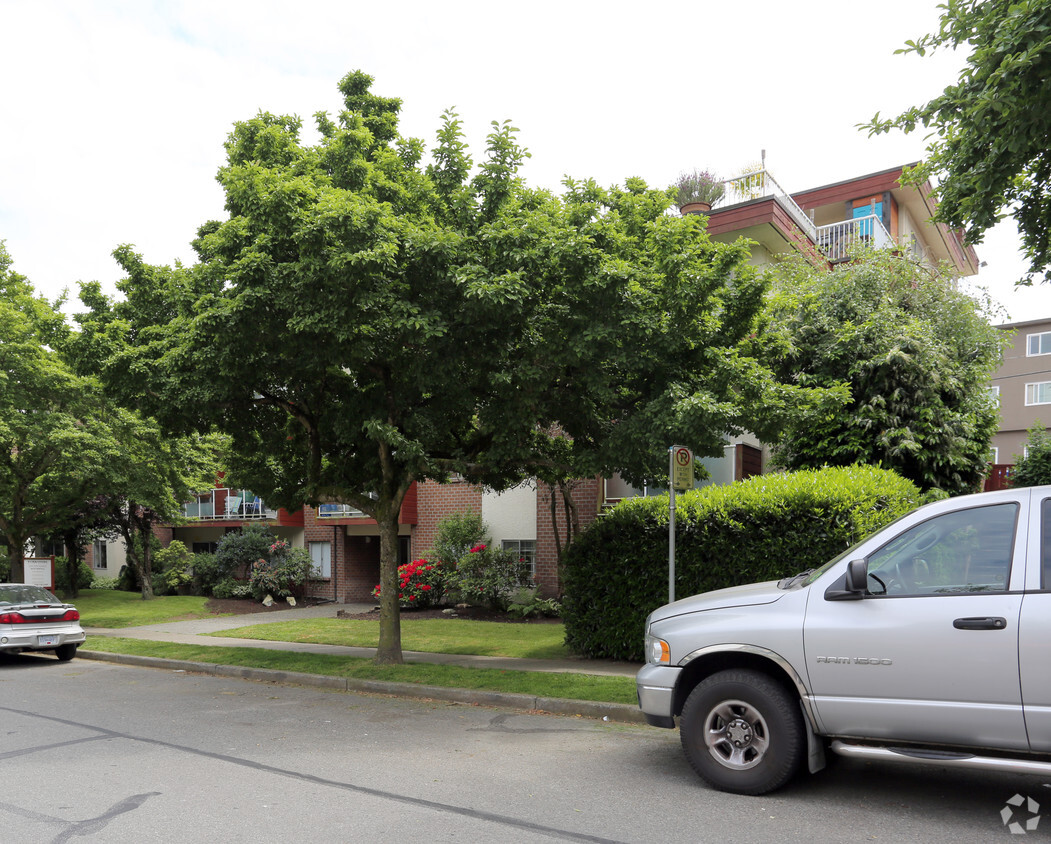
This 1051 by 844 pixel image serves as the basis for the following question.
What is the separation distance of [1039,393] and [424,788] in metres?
39.3

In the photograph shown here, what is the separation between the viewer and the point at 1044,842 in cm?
456

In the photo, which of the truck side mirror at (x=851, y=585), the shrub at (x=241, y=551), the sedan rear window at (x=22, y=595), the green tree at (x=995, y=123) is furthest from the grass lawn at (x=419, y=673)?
the shrub at (x=241, y=551)

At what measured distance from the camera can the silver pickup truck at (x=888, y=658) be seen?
475 centimetres

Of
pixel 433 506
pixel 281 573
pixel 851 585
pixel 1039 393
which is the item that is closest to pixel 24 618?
pixel 433 506

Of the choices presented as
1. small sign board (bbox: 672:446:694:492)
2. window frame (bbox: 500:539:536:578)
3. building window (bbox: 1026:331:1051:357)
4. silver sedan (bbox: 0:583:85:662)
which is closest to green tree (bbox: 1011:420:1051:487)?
window frame (bbox: 500:539:536:578)

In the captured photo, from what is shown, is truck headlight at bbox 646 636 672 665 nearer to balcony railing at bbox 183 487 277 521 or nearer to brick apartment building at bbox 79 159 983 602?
brick apartment building at bbox 79 159 983 602

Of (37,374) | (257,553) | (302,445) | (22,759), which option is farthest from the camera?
(257,553)

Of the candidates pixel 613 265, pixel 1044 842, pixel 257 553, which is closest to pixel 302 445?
pixel 613 265

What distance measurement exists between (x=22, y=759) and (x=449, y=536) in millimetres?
13979

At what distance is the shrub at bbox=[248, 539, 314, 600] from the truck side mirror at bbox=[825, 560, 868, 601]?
21.1 meters

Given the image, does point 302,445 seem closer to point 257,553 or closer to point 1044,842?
point 1044,842

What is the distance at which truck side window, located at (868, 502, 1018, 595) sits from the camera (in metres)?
5.00

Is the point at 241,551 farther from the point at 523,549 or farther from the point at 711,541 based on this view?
the point at 711,541

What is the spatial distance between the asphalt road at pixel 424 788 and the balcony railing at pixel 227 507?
70.1 feet
